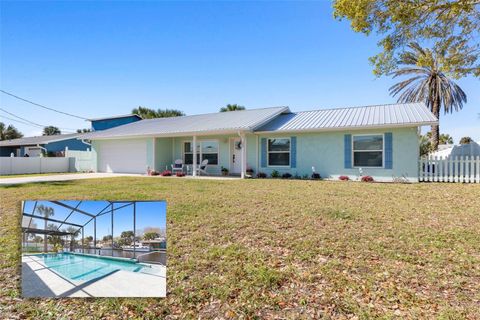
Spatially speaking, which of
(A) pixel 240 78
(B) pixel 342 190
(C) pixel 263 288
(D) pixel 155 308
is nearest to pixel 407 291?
(C) pixel 263 288

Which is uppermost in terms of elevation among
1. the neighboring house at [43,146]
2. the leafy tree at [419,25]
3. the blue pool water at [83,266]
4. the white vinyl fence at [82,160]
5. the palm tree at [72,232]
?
the leafy tree at [419,25]

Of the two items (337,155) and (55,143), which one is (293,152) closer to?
(337,155)

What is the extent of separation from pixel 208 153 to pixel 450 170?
12518 millimetres

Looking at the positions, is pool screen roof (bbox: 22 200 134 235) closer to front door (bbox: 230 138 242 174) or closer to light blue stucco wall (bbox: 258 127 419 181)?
light blue stucco wall (bbox: 258 127 419 181)

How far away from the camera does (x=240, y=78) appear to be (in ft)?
64.4

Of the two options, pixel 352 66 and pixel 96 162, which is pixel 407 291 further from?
Result: pixel 96 162

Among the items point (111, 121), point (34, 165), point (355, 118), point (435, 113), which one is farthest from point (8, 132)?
point (435, 113)

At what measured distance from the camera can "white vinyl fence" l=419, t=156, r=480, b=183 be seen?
12.3 m

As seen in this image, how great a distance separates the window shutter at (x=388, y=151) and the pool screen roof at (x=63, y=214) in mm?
13063

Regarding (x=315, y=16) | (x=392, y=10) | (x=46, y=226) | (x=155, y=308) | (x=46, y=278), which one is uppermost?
(x=315, y=16)

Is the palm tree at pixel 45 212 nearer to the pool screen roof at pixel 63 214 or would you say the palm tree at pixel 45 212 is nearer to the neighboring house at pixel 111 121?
the pool screen roof at pixel 63 214

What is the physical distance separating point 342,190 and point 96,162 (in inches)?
719

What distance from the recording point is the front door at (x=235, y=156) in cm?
1705

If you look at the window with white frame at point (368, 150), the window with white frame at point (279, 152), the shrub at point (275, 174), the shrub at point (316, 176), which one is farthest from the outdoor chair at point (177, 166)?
the window with white frame at point (368, 150)
